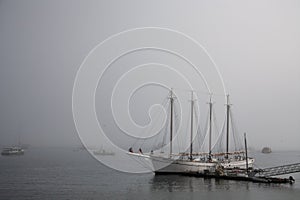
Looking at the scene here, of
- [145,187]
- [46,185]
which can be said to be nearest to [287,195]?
[145,187]

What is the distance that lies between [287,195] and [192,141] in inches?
1452

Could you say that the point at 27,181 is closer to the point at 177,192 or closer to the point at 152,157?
the point at 152,157

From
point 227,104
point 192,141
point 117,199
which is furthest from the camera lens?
point 227,104

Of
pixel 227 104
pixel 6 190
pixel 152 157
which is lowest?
pixel 6 190

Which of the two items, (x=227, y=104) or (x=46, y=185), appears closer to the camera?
(x=46, y=185)

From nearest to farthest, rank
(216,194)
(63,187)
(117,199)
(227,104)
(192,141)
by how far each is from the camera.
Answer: (117,199)
(216,194)
(63,187)
(192,141)
(227,104)

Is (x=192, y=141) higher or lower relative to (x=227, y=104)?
lower

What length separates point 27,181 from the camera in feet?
205

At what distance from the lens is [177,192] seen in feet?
157

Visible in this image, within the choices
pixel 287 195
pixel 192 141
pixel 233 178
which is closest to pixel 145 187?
pixel 233 178

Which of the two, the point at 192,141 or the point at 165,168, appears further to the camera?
the point at 192,141

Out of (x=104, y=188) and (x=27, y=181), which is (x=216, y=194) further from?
(x=27, y=181)

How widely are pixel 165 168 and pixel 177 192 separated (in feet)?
79.5

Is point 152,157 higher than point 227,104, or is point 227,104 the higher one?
point 227,104
